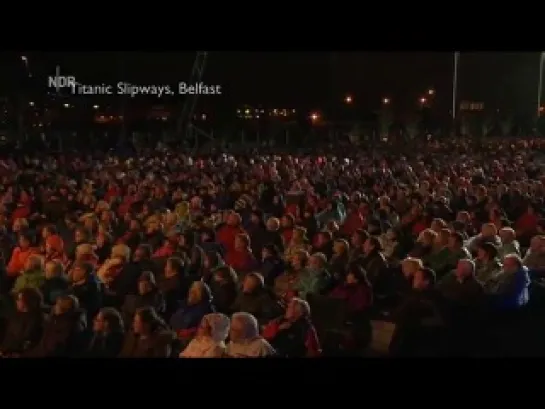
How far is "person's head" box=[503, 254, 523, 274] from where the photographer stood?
4.82 meters

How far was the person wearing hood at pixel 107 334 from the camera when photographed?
15.2 feet

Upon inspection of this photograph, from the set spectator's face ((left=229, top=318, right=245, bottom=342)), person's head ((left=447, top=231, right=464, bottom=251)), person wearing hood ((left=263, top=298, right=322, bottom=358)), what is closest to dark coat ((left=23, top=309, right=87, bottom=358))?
Result: spectator's face ((left=229, top=318, right=245, bottom=342))

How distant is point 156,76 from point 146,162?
1.12 metres

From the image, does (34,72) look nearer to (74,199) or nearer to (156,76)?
(156,76)

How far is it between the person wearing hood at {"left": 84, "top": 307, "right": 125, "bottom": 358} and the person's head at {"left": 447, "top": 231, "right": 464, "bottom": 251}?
217cm

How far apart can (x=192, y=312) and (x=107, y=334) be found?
510mm

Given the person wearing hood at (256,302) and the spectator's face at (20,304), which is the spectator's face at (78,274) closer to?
the spectator's face at (20,304)

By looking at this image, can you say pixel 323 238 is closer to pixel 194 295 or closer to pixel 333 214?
pixel 333 214

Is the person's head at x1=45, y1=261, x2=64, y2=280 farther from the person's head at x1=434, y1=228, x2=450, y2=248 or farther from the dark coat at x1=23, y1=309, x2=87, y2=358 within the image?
the person's head at x1=434, y1=228, x2=450, y2=248

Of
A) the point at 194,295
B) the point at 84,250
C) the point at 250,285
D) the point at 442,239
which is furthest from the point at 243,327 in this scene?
the point at 442,239

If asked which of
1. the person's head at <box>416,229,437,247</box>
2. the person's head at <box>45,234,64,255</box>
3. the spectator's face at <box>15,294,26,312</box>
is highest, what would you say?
the person's head at <box>416,229,437,247</box>

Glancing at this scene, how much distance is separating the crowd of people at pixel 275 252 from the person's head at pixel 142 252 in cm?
1

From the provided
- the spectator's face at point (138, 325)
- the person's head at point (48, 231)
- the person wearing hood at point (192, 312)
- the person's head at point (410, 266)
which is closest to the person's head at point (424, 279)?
the person's head at point (410, 266)

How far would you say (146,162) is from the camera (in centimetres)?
601
